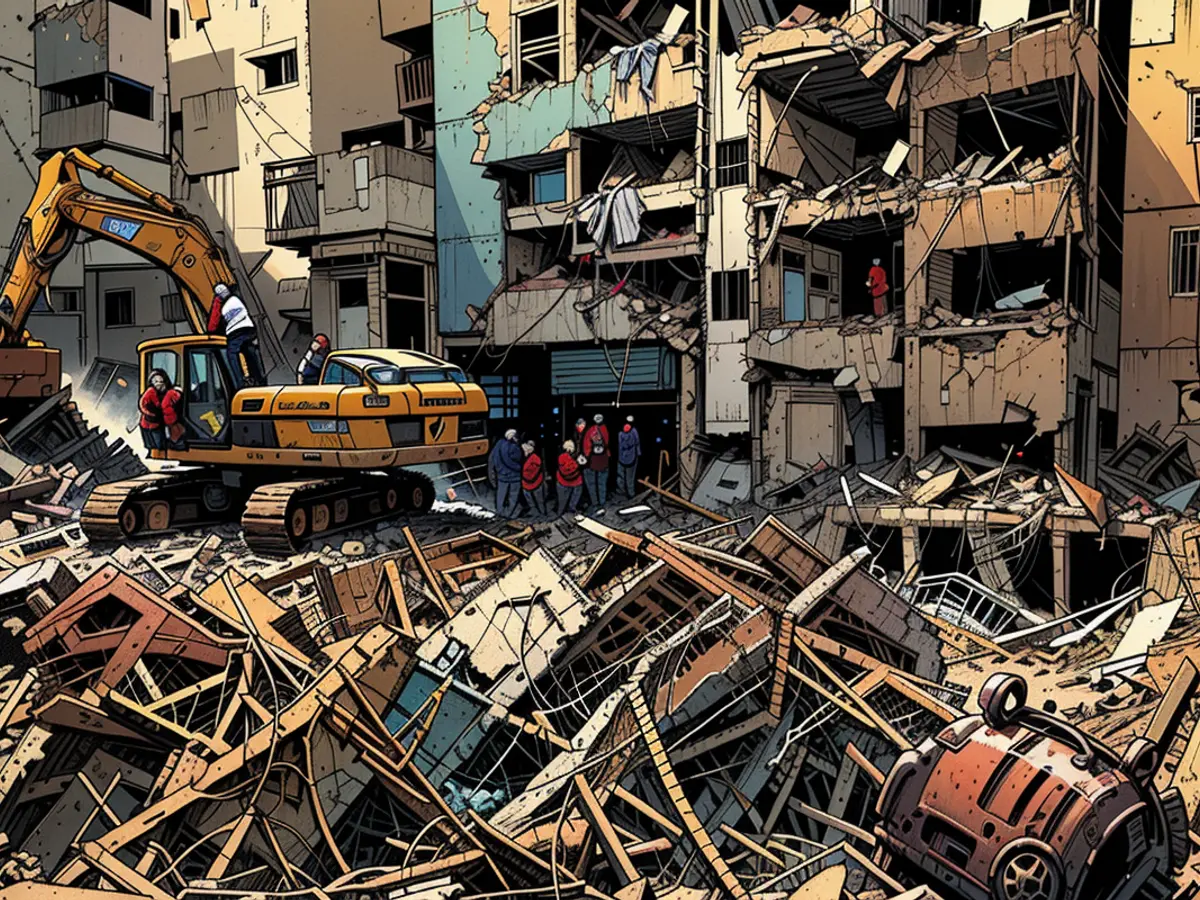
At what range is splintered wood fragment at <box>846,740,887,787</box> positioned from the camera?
509 centimetres

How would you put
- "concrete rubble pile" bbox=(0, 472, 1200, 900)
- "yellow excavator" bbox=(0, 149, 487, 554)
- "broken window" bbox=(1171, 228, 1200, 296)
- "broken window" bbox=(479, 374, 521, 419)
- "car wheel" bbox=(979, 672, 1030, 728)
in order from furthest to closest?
"broken window" bbox=(479, 374, 521, 419)
"yellow excavator" bbox=(0, 149, 487, 554)
"broken window" bbox=(1171, 228, 1200, 296)
"concrete rubble pile" bbox=(0, 472, 1200, 900)
"car wheel" bbox=(979, 672, 1030, 728)

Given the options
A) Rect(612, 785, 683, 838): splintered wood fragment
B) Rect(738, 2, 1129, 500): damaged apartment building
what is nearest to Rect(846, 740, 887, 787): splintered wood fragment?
Rect(612, 785, 683, 838): splintered wood fragment

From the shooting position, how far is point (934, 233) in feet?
25.3

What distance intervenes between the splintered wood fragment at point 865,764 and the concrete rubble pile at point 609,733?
9 centimetres

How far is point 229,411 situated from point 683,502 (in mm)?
3883

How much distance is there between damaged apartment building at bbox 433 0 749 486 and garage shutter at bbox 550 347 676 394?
12 millimetres

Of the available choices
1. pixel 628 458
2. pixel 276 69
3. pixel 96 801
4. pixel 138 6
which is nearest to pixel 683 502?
Result: pixel 628 458

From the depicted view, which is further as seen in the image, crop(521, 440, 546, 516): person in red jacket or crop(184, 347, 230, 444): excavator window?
crop(521, 440, 546, 516): person in red jacket

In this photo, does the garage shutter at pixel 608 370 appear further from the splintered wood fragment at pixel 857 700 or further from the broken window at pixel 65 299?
the broken window at pixel 65 299

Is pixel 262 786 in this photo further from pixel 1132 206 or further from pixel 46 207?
pixel 1132 206

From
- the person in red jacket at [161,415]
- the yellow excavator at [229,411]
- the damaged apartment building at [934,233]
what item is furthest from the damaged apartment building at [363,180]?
the damaged apartment building at [934,233]

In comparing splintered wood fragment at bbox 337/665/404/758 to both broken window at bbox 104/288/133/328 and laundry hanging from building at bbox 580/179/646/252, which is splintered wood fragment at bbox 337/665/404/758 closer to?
laundry hanging from building at bbox 580/179/646/252

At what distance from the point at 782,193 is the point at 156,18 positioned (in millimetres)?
7124

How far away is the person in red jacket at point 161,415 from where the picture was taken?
870 cm
